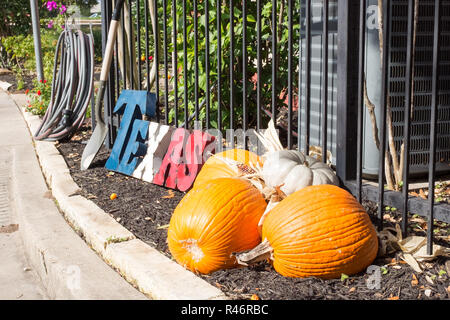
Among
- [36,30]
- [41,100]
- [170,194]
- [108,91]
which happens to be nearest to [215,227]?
[170,194]

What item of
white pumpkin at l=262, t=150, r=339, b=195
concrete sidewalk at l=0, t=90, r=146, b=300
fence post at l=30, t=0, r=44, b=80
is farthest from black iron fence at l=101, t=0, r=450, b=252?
fence post at l=30, t=0, r=44, b=80

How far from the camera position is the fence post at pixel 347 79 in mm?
2869

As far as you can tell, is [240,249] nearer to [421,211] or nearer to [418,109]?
[421,211]

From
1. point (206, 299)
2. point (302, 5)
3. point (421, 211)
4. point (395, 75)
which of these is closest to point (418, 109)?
point (395, 75)

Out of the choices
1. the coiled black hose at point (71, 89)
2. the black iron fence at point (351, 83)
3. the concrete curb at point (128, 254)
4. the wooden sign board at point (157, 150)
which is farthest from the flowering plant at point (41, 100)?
the concrete curb at point (128, 254)

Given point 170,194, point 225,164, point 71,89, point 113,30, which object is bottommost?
point 170,194

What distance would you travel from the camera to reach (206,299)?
2.30 m

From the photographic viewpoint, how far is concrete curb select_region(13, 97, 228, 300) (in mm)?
2406

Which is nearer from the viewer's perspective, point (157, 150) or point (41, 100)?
point (157, 150)

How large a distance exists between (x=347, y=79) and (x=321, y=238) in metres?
0.87

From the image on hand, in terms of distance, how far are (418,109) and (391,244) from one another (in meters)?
1.51

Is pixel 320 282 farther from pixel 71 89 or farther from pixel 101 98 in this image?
pixel 71 89

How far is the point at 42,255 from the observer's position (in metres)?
3.21

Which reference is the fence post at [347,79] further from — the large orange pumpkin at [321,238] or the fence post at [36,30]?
the fence post at [36,30]
